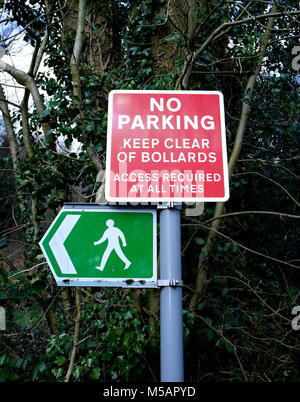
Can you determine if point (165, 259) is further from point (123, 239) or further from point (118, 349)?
point (118, 349)

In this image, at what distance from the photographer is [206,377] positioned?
3449 mm

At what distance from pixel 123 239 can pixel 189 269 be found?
251 cm

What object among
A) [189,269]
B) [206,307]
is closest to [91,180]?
[189,269]

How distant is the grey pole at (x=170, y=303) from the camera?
1478 mm

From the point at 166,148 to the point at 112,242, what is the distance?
0.43m

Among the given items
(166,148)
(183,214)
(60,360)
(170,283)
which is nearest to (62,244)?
(170,283)

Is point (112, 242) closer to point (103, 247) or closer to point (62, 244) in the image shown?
point (103, 247)

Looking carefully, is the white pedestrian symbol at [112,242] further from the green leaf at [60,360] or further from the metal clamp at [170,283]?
the green leaf at [60,360]

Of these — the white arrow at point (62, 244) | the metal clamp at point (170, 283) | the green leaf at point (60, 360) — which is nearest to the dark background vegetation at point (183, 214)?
the green leaf at point (60, 360)

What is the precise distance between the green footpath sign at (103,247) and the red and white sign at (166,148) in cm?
12

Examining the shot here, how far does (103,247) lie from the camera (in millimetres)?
1610

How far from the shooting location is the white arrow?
1.60 metres

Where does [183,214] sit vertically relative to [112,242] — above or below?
above

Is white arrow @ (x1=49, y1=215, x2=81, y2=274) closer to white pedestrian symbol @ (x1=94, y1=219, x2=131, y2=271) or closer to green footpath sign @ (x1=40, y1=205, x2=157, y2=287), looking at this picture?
green footpath sign @ (x1=40, y1=205, x2=157, y2=287)
